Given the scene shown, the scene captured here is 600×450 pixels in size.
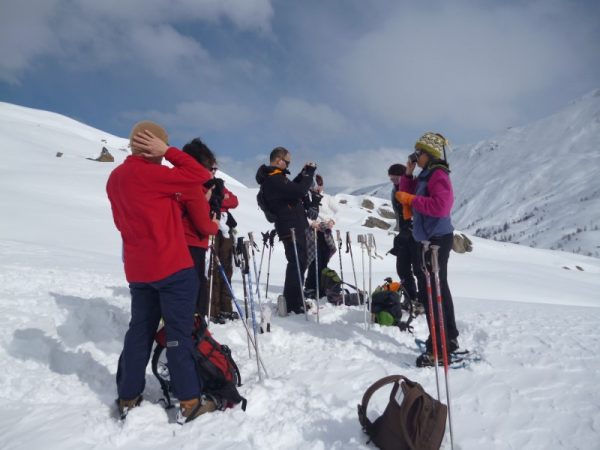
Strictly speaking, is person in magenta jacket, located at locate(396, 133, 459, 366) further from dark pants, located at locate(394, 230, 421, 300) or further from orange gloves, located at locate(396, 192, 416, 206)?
dark pants, located at locate(394, 230, 421, 300)

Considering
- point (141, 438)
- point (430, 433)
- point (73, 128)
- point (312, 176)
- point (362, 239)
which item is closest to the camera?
point (430, 433)

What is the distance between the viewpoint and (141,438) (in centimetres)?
282

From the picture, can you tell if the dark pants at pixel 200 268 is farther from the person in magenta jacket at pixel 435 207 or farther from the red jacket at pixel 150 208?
the person in magenta jacket at pixel 435 207

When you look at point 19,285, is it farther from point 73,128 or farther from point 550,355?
point 73,128

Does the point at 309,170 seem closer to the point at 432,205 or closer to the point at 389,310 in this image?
the point at 432,205

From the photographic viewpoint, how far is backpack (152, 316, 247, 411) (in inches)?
125

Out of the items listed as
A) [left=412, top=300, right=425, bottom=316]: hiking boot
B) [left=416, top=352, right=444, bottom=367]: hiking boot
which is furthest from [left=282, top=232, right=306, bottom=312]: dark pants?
[left=416, top=352, right=444, bottom=367]: hiking boot

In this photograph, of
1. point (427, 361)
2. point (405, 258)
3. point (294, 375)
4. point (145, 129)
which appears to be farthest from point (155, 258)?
point (405, 258)

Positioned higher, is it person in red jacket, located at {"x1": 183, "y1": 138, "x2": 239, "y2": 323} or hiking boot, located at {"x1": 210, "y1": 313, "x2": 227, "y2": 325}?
person in red jacket, located at {"x1": 183, "y1": 138, "x2": 239, "y2": 323}

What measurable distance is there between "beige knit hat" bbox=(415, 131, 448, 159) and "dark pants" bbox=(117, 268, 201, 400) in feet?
8.78

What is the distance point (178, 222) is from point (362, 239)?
3.58 metres

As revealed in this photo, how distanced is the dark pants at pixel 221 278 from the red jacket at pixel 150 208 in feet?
8.24

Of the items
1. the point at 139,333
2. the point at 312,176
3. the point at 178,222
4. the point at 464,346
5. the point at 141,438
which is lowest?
the point at 141,438

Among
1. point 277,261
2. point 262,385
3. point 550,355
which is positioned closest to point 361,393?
point 262,385
